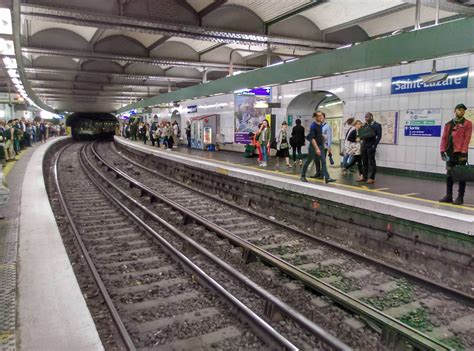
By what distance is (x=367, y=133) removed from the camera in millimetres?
8484

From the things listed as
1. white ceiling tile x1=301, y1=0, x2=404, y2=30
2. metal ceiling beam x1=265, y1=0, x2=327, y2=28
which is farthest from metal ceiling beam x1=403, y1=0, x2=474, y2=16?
metal ceiling beam x1=265, y1=0, x2=327, y2=28

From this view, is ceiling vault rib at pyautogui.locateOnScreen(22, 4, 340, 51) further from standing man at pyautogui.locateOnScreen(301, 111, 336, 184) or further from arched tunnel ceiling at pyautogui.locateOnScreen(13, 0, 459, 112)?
standing man at pyautogui.locateOnScreen(301, 111, 336, 184)

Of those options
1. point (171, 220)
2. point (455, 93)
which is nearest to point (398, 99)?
point (455, 93)

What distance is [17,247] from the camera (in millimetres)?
4879

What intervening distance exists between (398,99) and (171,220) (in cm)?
687

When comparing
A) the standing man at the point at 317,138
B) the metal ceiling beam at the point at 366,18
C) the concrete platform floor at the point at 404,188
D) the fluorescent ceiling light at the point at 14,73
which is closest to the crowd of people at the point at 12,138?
the fluorescent ceiling light at the point at 14,73

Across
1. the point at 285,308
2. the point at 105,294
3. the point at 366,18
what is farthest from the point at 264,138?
the point at 285,308

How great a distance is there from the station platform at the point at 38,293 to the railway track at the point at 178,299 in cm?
49

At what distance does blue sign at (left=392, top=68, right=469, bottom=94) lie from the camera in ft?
28.9

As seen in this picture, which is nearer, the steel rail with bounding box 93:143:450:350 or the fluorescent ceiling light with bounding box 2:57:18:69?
the steel rail with bounding box 93:143:450:350

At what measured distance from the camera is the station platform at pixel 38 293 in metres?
2.83

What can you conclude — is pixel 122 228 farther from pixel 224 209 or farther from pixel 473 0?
pixel 473 0

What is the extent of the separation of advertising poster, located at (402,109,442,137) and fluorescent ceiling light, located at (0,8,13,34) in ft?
30.2

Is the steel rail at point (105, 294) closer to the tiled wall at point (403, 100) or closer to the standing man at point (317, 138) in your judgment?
the standing man at point (317, 138)
